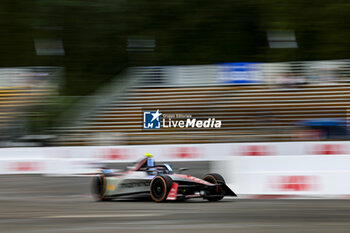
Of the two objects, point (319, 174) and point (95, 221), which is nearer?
point (95, 221)

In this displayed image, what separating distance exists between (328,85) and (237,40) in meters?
8.50

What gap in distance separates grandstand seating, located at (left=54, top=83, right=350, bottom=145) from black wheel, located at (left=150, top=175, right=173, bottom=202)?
9948 mm

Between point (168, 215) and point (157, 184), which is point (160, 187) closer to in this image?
point (157, 184)

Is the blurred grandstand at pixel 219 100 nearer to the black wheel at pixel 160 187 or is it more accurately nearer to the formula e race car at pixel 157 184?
the formula e race car at pixel 157 184

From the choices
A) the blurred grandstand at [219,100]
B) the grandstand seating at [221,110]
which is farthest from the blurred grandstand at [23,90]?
the grandstand seating at [221,110]

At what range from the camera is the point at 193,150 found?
18.9 m

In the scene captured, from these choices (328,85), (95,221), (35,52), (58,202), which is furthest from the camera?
(35,52)

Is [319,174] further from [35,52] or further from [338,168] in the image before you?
[35,52]

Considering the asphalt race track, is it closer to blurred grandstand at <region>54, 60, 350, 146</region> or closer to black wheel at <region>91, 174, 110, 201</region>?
black wheel at <region>91, 174, 110, 201</region>

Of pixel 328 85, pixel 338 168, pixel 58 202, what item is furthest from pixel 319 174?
pixel 328 85

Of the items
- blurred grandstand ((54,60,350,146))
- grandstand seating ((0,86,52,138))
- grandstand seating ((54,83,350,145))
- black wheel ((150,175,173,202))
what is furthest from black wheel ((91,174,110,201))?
grandstand seating ((0,86,52,138))

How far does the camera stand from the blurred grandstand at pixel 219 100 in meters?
21.6

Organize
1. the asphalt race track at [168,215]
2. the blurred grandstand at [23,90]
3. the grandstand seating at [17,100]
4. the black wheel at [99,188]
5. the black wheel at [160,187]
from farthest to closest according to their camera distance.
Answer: the blurred grandstand at [23,90] → the grandstand seating at [17,100] → the black wheel at [99,188] → the black wheel at [160,187] → the asphalt race track at [168,215]

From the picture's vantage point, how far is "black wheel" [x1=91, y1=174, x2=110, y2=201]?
36.9ft
